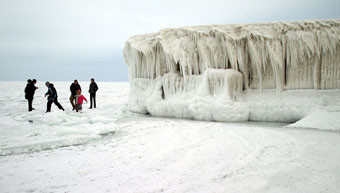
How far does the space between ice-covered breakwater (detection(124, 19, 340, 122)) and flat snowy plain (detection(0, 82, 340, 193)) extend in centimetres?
197

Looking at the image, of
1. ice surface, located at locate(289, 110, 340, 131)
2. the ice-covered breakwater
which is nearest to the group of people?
the ice-covered breakwater

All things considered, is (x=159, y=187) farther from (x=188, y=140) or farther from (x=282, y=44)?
(x=282, y=44)

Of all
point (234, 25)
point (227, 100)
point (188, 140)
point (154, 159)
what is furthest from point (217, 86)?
point (154, 159)

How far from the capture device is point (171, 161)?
3.91 meters

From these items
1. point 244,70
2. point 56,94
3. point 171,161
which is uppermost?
point 244,70

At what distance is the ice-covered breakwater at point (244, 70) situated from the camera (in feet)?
24.2

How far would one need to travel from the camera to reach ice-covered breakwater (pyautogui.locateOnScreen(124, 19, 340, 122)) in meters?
7.38

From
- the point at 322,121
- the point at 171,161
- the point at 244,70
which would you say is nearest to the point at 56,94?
the point at 244,70

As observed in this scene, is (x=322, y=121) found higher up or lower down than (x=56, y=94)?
lower down

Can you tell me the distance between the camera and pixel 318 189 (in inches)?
108

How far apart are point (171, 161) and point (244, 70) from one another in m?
5.83

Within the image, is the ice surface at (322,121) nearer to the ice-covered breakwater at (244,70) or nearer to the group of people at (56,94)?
the ice-covered breakwater at (244,70)

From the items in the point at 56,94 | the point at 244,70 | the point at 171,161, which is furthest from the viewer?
the point at 56,94

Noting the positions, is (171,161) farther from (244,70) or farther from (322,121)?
(244,70)
